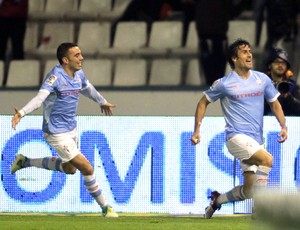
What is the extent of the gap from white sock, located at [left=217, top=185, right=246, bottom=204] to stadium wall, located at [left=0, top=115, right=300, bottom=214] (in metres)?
1.10

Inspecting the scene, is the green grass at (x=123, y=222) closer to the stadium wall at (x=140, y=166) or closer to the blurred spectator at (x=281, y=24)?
the stadium wall at (x=140, y=166)

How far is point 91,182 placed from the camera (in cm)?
1246

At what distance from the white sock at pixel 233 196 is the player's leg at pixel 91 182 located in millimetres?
1121

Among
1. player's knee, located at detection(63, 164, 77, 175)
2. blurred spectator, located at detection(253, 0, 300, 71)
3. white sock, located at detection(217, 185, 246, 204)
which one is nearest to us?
white sock, located at detection(217, 185, 246, 204)

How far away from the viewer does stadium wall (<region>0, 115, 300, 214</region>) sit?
44.1ft

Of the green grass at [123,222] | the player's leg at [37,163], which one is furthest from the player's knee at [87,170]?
the green grass at [123,222]

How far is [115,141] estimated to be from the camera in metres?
13.6

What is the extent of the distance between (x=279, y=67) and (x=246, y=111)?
2.03m

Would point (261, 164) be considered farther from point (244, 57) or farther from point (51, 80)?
point (51, 80)

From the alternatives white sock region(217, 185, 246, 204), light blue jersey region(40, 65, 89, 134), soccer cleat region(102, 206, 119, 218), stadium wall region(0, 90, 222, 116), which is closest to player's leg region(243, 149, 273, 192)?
white sock region(217, 185, 246, 204)

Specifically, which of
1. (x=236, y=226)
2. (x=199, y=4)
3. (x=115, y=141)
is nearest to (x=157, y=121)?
(x=115, y=141)

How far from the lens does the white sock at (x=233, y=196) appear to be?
12.0 metres

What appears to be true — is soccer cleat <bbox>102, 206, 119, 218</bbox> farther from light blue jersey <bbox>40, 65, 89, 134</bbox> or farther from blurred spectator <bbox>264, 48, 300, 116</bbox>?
blurred spectator <bbox>264, 48, 300, 116</bbox>

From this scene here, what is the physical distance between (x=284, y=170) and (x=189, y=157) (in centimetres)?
105
